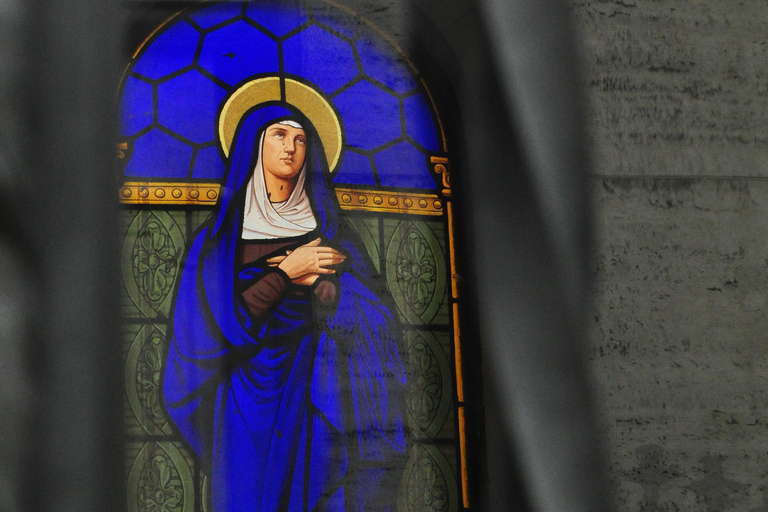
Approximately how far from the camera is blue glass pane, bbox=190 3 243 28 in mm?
2123

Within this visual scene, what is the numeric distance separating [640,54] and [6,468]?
1.75m

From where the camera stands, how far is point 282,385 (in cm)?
193

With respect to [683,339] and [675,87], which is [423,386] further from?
[675,87]

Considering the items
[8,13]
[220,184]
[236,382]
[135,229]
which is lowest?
[236,382]

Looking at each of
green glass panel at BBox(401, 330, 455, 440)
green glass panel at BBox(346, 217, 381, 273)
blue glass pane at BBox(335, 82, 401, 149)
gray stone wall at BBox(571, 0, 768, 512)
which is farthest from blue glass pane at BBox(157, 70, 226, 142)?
gray stone wall at BBox(571, 0, 768, 512)

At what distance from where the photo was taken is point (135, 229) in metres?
1.92

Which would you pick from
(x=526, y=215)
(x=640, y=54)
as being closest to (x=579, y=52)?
(x=640, y=54)

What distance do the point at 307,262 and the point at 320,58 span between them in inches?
22.1

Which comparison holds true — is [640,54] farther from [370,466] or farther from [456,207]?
[370,466]

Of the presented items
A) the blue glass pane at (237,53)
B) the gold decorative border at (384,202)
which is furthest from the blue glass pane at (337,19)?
the gold decorative border at (384,202)

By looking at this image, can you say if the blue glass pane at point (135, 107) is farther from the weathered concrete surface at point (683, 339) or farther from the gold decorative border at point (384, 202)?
the weathered concrete surface at point (683, 339)

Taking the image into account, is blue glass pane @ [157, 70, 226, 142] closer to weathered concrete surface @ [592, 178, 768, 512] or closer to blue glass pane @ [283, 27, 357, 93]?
blue glass pane @ [283, 27, 357, 93]

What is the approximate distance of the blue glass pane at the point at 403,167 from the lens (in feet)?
6.79

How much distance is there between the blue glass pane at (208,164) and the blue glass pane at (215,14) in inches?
14.4
